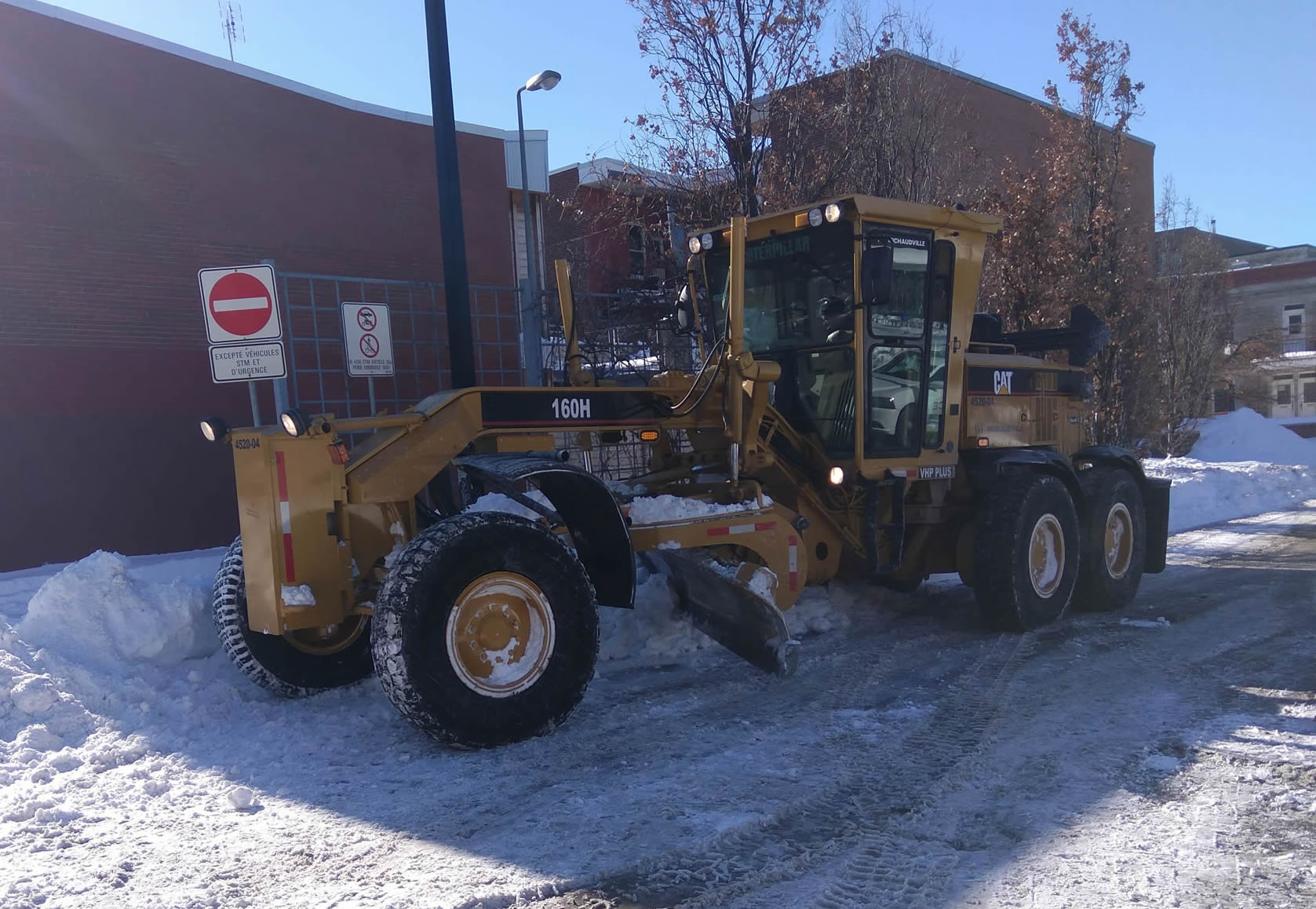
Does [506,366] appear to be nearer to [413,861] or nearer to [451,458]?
[451,458]

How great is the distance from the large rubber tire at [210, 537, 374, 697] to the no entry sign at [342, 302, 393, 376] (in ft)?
9.87

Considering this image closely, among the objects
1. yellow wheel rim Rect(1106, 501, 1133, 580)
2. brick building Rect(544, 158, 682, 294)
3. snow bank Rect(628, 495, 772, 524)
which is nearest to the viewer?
snow bank Rect(628, 495, 772, 524)

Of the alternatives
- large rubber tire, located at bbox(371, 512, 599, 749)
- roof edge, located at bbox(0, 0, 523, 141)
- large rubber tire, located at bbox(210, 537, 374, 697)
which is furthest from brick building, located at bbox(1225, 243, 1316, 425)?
large rubber tire, located at bbox(210, 537, 374, 697)

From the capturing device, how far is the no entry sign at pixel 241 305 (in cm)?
671

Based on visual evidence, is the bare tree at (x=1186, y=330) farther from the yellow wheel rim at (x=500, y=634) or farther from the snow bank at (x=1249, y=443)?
the yellow wheel rim at (x=500, y=634)

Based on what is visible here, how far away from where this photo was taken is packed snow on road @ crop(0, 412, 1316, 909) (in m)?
3.35

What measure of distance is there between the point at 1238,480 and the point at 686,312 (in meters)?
12.6

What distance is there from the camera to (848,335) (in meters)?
6.69

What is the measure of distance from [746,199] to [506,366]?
3432mm

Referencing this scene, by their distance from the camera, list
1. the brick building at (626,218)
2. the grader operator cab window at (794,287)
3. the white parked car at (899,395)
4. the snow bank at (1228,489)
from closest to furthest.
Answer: the grader operator cab window at (794,287), the white parked car at (899,395), the brick building at (626,218), the snow bank at (1228,489)

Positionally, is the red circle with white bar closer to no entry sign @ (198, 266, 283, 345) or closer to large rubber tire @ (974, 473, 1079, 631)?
no entry sign @ (198, 266, 283, 345)

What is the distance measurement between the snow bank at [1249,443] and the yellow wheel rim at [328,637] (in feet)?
71.1

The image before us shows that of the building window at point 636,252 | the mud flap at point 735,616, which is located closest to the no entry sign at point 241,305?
the mud flap at point 735,616

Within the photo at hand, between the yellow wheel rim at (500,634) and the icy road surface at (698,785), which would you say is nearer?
the icy road surface at (698,785)
